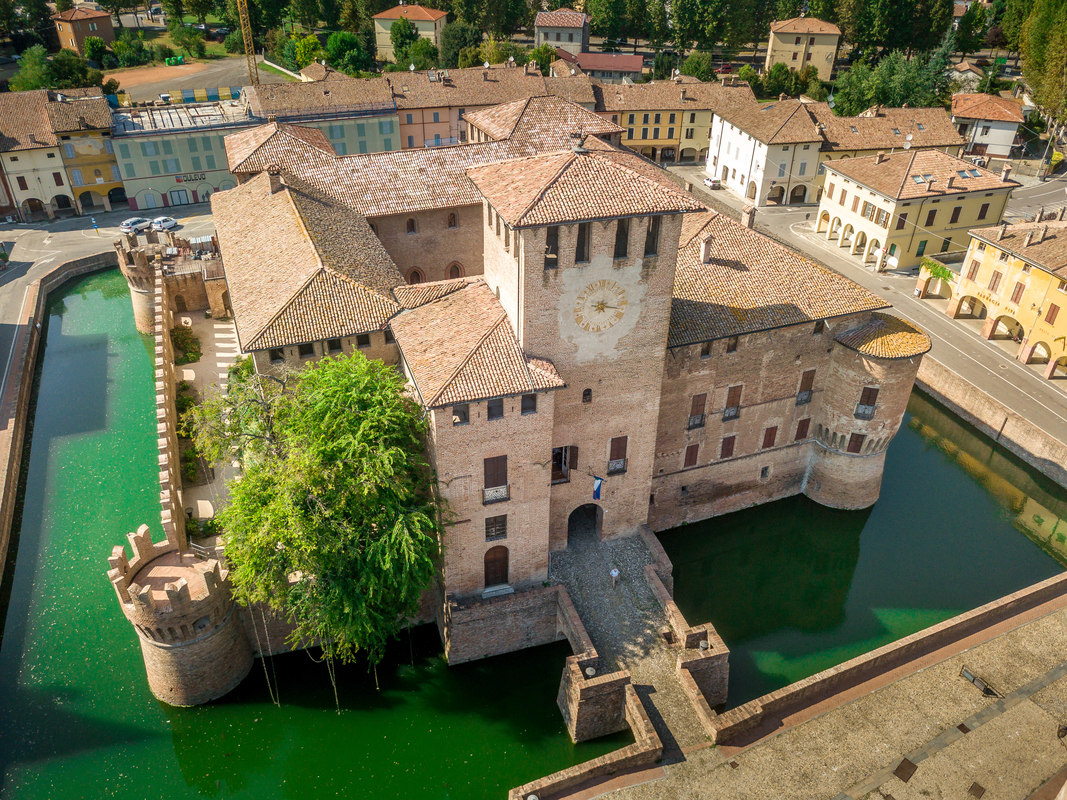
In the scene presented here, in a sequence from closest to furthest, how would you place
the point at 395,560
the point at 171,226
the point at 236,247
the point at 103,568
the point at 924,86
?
1. the point at 395,560
2. the point at 103,568
3. the point at 236,247
4. the point at 171,226
5. the point at 924,86

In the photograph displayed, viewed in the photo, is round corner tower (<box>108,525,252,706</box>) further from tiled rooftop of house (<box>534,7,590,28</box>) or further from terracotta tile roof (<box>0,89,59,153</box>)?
tiled rooftop of house (<box>534,7,590,28</box>)

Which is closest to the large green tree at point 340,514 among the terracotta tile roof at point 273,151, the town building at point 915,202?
the terracotta tile roof at point 273,151

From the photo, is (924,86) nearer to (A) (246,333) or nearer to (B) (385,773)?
(A) (246,333)

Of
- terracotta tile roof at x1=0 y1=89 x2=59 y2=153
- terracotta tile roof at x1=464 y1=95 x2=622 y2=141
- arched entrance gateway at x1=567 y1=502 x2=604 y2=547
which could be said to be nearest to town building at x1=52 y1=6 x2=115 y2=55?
terracotta tile roof at x1=0 y1=89 x2=59 y2=153

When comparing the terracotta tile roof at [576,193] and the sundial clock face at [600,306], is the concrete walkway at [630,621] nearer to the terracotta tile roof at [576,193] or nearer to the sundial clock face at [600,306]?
the sundial clock face at [600,306]

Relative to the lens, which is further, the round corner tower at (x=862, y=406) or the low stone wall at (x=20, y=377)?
the low stone wall at (x=20, y=377)

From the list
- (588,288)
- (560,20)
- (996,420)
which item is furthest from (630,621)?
(560,20)

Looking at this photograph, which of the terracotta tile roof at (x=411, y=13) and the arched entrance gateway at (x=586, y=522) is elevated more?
the terracotta tile roof at (x=411, y=13)

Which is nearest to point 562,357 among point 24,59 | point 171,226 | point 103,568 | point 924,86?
point 103,568

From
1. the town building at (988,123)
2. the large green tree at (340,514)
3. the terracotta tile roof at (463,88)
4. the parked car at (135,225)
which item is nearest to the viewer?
the large green tree at (340,514)
